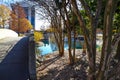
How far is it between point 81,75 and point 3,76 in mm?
2681

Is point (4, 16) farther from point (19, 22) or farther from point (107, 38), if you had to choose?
point (107, 38)

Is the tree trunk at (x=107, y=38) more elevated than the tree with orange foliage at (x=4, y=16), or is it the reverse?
the tree with orange foliage at (x=4, y=16)

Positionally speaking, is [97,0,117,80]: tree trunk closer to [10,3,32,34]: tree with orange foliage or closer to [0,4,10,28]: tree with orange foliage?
[0,4,10,28]: tree with orange foliage

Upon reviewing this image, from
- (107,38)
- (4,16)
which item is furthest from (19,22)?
(107,38)

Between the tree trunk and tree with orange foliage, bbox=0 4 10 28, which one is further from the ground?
tree with orange foliage, bbox=0 4 10 28

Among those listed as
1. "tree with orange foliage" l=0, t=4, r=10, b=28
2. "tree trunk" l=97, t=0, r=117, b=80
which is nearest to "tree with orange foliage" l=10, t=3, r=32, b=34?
"tree with orange foliage" l=0, t=4, r=10, b=28

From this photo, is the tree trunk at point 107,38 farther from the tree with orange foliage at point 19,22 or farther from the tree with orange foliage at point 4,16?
the tree with orange foliage at point 19,22

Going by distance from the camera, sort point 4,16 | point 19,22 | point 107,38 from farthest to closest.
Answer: point 19,22 < point 4,16 < point 107,38

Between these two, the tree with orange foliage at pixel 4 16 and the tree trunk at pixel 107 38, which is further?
the tree with orange foliage at pixel 4 16

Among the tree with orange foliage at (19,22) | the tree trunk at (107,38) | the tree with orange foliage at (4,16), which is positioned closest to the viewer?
the tree trunk at (107,38)

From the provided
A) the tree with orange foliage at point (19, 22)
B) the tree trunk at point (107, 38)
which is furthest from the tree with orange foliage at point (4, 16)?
the tree trunk at point (107, 38)

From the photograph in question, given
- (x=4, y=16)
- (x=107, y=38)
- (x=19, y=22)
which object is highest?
(x=4, y=16)

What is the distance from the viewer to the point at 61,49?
16.5 metres

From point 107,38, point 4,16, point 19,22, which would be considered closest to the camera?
point 107,38
